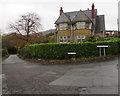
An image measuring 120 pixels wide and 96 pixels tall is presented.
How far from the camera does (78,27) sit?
1085 inches

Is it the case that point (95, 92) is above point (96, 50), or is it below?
below

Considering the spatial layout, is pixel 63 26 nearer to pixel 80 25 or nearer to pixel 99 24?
pixel 80 25

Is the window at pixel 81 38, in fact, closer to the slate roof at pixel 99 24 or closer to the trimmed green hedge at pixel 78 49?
the slate roof at pixel 99 24

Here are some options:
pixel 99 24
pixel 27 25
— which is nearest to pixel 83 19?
pixel 99 24

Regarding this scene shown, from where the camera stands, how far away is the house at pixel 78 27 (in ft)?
88.9

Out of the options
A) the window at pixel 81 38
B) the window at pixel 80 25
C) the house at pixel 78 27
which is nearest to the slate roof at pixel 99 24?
the house at pixel 78 27

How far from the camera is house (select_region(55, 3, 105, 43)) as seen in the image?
88.9 ft

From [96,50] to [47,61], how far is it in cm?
564

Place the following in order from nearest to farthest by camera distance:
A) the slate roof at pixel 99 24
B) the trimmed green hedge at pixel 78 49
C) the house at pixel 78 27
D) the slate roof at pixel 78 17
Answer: the trimmed green hedge at pixel 78 49
the house at pixel 78 27
the slate roof at pixel 78 17
the slate roof at pixel 99 24

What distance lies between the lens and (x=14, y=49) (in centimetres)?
5259

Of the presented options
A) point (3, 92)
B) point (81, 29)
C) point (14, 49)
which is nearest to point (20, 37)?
point (81, 29)

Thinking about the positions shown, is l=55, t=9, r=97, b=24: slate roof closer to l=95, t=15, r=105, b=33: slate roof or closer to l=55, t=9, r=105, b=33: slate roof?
l=55, t=9, r=105, b=33: slate roof

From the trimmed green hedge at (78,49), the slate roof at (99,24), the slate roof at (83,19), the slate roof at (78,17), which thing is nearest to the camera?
the trimmed green hedge at (78,49)

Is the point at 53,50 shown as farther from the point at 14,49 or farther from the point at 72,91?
the point at 14,49
